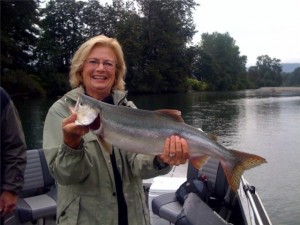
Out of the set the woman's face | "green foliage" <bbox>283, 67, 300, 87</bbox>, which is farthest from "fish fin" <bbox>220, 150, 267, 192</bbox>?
"green foliage" <bbox>283, 67, 300, 87</bbox>

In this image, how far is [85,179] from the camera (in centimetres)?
252

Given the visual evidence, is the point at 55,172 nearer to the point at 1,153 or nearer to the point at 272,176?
the point at 1,153

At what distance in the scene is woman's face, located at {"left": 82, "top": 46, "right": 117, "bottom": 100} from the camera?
2.74 m

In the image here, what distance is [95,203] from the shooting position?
2.53 meters

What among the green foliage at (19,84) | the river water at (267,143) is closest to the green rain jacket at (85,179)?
the river water at (267,143)

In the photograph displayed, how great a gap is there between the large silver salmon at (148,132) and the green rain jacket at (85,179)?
0.39 feet

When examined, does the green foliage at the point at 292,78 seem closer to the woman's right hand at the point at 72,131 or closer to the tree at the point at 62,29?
the tree at the point at 62,29

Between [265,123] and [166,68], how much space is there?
137 feet

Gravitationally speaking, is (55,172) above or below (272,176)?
above

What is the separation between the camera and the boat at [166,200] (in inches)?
199

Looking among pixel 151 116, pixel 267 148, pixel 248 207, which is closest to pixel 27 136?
pixel 267 148

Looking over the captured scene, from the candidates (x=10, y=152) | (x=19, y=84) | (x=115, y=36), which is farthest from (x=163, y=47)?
(x=10, y=152)

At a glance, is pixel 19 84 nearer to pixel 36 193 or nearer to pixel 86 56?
pixel 36 193

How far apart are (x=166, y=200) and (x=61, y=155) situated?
328cm
